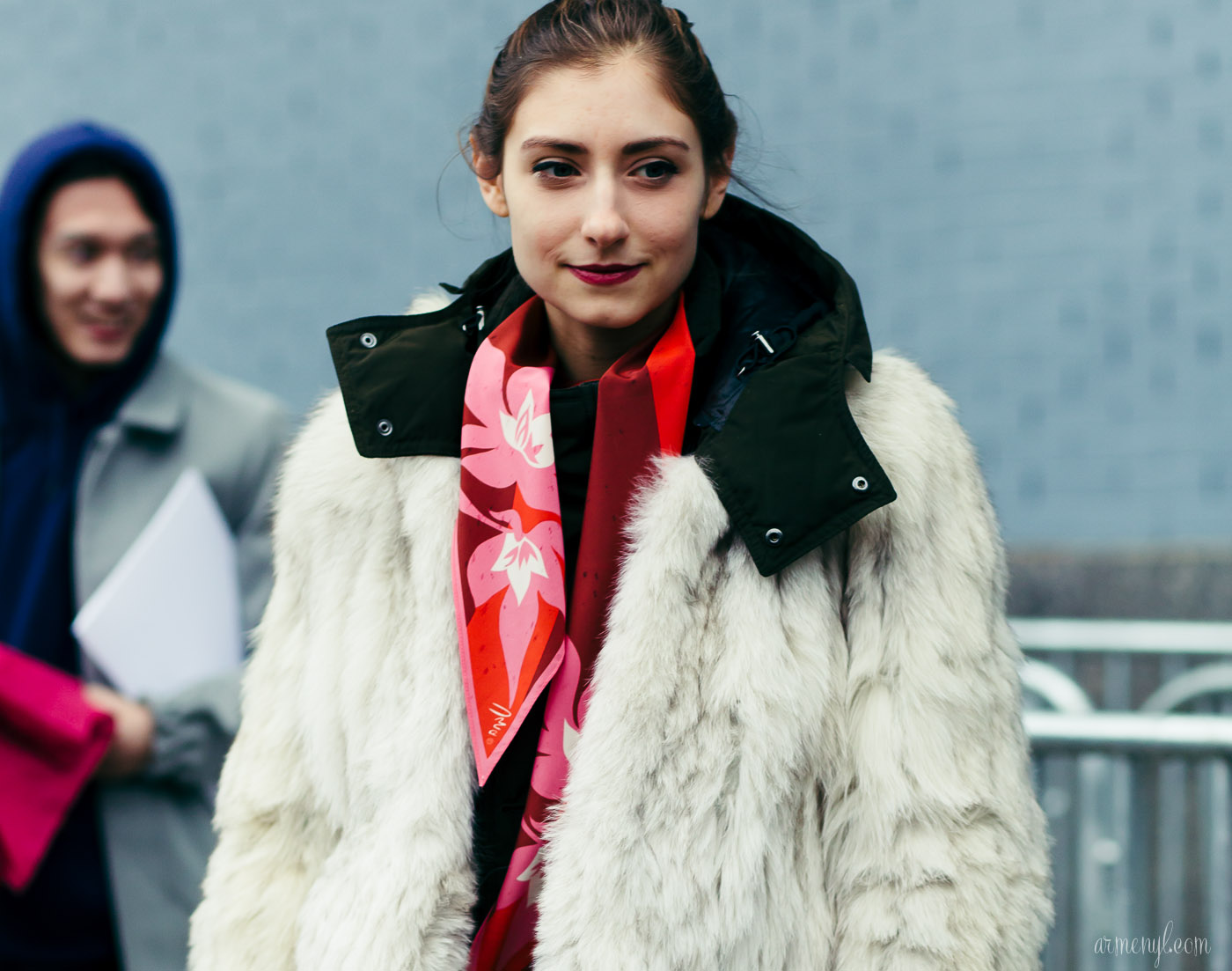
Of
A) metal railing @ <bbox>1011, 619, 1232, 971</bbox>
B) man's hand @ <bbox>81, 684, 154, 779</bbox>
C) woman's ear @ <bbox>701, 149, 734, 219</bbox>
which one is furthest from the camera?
metal railing @ <bbox>1011, 619, 1232, 971</bbox>

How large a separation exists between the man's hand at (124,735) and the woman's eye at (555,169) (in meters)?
1.50

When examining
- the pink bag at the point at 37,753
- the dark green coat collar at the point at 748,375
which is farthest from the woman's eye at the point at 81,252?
the dark green coat collar at the point at 748,375

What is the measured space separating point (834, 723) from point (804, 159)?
11.6 feet

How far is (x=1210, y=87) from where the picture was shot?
4.32 m

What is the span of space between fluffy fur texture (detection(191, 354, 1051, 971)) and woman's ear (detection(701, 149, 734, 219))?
1.18ft

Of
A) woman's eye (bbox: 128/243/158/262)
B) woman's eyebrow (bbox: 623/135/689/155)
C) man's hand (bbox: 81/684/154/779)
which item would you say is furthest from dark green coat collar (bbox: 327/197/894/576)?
woman's eye (bbox: 128/243/158/262)

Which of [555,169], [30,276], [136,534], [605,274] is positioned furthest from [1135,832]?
[30,276]

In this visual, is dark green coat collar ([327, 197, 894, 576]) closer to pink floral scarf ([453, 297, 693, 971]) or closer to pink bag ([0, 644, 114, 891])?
pink floral scarf ([453, 297, 693, 971])

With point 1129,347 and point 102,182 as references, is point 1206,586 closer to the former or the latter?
point 1129,347

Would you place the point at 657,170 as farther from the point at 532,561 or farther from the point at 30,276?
the point at 30,276

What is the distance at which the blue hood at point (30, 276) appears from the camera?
2.62m

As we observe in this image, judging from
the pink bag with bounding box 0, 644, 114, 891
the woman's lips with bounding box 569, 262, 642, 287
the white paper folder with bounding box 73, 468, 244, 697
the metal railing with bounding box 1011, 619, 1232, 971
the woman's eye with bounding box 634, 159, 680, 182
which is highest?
the woman's eye with bounding box 634, 159, 680, 182

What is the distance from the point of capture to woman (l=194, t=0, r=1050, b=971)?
4.79ft

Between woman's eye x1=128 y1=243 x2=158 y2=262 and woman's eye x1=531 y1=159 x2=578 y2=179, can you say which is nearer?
woman's eye x1=531 y1=159 x2=578 y2=179
